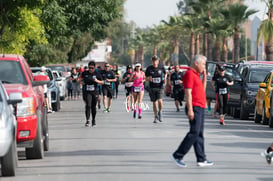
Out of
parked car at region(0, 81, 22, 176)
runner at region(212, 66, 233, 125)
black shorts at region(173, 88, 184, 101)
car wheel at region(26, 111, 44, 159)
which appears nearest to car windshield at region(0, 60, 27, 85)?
car wheel at region(26, 111, 44, 159)

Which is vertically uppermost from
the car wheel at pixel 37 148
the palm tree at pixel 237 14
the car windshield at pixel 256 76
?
the palm tree at pixel 237 14

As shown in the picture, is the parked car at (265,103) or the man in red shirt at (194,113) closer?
the man in red shirt at (194,113)

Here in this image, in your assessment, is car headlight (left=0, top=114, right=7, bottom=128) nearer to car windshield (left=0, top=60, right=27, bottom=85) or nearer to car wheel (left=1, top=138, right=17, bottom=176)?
car wheel (left=1, top=138, right=17, bottom=176)

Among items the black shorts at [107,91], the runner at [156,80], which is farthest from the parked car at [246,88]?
the black shorts at [107,91]

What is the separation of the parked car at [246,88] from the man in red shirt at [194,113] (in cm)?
1371

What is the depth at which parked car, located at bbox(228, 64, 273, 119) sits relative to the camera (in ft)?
88.6

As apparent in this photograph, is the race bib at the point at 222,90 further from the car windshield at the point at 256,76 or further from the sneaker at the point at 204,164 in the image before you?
the sneaker at the point at 204,164

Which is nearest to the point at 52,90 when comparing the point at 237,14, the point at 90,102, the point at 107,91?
the point at 107,91

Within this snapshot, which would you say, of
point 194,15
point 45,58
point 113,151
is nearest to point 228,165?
point 113,151

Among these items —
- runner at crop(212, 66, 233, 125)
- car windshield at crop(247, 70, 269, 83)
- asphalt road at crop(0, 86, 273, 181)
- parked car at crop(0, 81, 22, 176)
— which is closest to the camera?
parked car at crop(0, 81, 22, 176)

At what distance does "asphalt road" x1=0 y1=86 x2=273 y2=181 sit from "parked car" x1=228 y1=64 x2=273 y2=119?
176 cm

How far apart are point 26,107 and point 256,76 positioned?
1598cm

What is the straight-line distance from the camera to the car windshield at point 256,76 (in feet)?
91.7

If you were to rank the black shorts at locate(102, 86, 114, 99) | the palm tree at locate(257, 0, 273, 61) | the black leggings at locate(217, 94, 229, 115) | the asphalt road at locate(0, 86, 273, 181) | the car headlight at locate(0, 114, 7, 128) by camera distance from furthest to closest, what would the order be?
the palm tree at locate(257, 0, 273, 61), the black shorts at locate(102, 86, 114, 99), the black leggings at locate(217, 94, 229, 115), the asphalt road at locate(0, 86, 273, 181), the car headlight at locate(0, 114, 7, 128)
